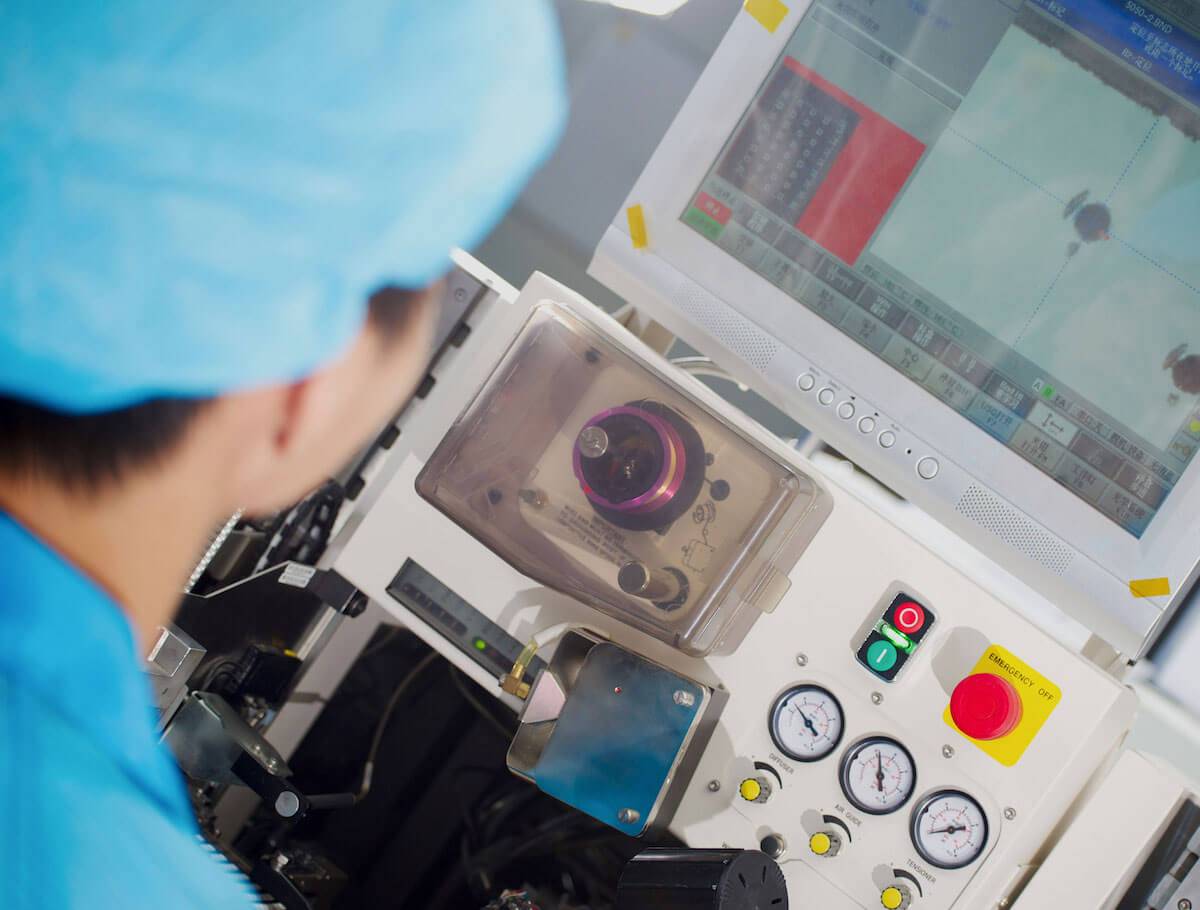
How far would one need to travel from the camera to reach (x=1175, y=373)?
0.97 metres

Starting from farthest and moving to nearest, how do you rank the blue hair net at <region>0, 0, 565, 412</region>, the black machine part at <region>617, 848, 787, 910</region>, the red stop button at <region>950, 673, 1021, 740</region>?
the red stop button at <region>950, 673, 1021, 740</region> → the black machine part at <region>617, 848, 787, 910</region> → the blue hair net at <region>0, 0, 565, 412</region>

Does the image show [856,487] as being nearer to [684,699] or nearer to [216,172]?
[684,699]

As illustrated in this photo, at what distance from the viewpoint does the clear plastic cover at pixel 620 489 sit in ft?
3.74

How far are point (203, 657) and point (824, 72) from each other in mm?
1028

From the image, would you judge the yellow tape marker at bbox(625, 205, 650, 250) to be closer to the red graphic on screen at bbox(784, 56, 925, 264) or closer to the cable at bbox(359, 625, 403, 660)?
the red graphic on screen at bbox(784, 56, 925, 264)

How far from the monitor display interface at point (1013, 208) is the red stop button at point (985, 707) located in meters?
0.23

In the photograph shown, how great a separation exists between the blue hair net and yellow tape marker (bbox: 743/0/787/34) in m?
0.50

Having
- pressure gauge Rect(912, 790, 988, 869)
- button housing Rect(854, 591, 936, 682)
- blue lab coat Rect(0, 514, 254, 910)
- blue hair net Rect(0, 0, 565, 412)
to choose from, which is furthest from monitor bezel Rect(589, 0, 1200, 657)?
blue lab coat Rect(0, 514, 254, 910)

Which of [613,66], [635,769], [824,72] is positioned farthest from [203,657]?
[613,66]

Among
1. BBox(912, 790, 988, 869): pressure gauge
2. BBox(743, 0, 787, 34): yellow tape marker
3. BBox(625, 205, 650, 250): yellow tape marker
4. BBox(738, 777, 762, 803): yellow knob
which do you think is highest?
BBox(743, 0, 787, 34): yellow tape marker

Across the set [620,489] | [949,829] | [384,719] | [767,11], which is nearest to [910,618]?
[949,829]

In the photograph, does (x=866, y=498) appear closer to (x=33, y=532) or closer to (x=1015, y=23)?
(x=1015, y=23)

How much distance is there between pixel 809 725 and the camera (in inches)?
44.9

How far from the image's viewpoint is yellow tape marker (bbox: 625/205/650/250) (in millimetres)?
1104
